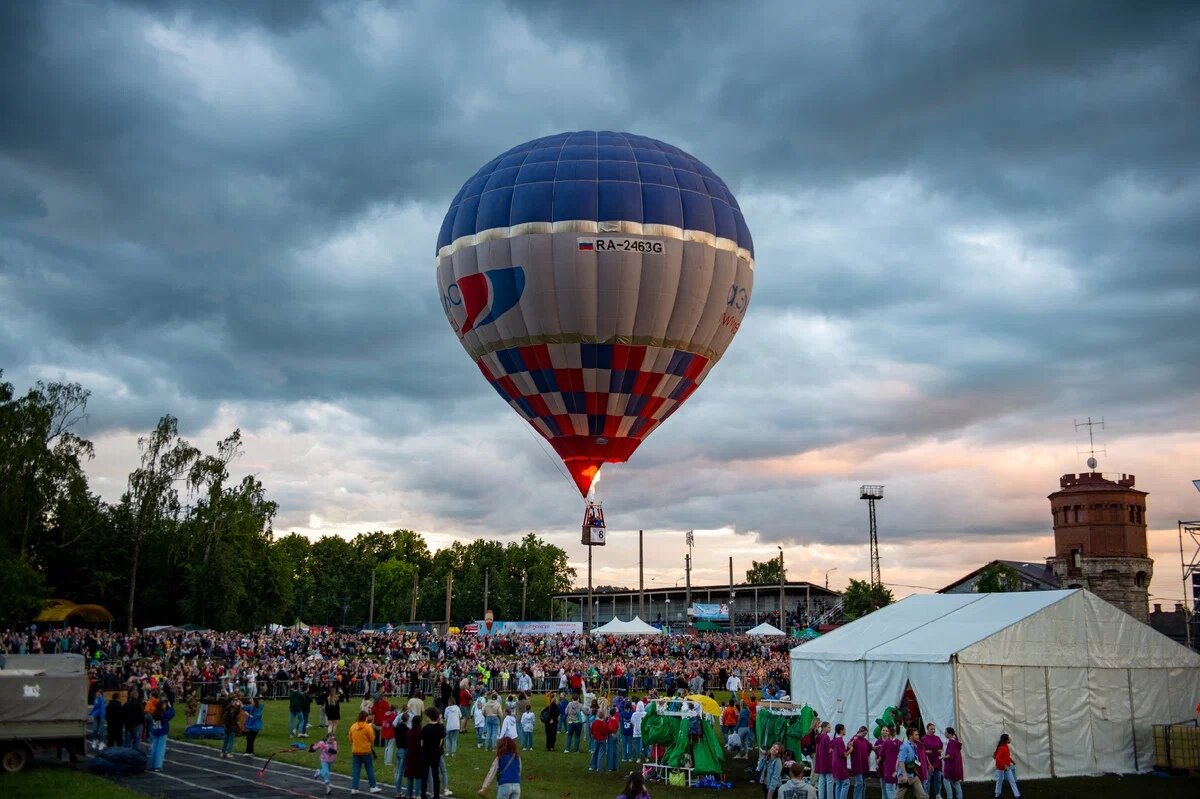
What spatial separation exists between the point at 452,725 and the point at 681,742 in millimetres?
5141

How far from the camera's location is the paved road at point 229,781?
54.2ft

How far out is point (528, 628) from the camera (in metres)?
56.0

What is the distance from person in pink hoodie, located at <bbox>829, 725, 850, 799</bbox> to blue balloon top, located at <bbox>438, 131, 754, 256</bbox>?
17103mm

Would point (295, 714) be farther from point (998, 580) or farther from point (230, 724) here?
point (998, 580)

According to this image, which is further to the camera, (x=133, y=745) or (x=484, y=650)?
(x=484, y=650)

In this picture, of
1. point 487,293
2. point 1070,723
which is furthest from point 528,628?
point 1070,723

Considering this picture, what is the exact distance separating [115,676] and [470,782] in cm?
1430

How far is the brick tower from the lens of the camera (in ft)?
270

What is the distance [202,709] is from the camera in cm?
2519

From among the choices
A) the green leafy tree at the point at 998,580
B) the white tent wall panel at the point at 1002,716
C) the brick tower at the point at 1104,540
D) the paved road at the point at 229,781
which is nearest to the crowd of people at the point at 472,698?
the paved road at the point at 229,781

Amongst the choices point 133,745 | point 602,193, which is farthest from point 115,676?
point 602,193

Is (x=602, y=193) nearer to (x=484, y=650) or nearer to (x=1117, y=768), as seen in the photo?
(x=1117, y=768)

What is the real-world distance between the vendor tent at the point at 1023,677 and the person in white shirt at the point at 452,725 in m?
7.78

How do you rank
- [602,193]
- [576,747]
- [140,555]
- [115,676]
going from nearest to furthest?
[576,747] → [115,676] → [602,193] → [140,555]
